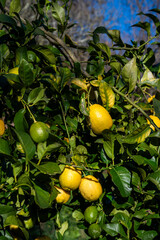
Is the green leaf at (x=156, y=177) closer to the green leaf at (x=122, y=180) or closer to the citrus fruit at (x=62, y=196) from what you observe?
the green leaf at (x=122, y=180)

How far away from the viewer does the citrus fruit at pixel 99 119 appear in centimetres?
58

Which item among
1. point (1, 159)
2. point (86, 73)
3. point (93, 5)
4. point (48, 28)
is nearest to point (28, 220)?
point (1, 159)

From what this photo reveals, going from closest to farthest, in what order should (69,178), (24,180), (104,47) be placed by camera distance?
1. (24,180)
2. (69,178)
3. (104,47)

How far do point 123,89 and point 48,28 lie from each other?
0.37 meters

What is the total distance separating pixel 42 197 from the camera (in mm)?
485

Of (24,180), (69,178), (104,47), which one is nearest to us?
(24,180)

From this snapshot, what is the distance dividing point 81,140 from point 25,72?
265 millimetres

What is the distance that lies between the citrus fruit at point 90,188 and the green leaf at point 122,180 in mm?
80

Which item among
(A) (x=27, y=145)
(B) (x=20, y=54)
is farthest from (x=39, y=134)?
(B) (x=20, y=54)

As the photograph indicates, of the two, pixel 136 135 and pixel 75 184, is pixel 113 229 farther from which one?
pixel 136 135

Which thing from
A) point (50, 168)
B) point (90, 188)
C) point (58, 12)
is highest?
point (58, 12)

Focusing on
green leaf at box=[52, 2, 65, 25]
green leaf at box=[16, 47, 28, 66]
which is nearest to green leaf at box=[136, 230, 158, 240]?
green leaf at box=[16, 47, 28, 66]

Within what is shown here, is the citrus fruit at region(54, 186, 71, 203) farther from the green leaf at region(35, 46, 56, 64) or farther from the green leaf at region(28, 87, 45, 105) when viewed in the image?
the green leaf at region(35, 46, 56, 64)

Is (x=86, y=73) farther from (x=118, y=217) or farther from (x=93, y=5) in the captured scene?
(x=93, y=5)
